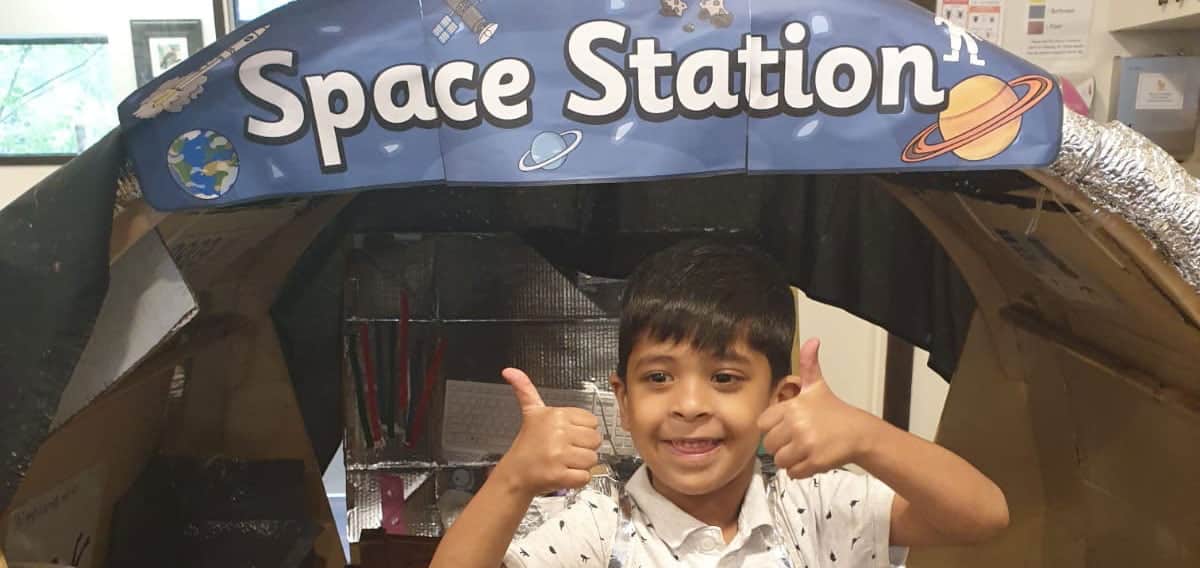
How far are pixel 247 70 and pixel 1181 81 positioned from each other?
1699 mm

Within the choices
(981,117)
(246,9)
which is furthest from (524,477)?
(246,9)

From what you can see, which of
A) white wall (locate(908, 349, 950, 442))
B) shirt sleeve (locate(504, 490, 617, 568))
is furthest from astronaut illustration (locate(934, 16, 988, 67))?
white wall (locate(908, 349, 950, 442))

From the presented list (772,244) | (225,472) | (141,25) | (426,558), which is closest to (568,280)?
(772,244)

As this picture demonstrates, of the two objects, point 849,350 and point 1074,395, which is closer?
point 1074,395

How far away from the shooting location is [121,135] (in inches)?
31.8

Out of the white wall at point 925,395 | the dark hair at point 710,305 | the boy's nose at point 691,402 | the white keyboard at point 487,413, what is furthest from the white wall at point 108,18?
the white wall at point 925,395

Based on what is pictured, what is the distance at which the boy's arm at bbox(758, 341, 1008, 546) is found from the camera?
723 mm

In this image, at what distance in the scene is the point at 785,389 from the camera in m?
0.82

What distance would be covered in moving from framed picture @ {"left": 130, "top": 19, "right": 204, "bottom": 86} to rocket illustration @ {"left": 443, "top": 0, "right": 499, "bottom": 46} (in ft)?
4.57

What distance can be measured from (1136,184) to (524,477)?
61 cm

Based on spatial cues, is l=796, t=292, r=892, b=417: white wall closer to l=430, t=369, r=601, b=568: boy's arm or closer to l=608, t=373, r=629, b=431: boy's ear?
l=608, t=373, r=629, b=431: boy's ear

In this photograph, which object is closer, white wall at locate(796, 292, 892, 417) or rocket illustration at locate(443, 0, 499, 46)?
rocket illustration at locate(443, 0, 499, 46)

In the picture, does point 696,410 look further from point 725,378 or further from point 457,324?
point 457,324

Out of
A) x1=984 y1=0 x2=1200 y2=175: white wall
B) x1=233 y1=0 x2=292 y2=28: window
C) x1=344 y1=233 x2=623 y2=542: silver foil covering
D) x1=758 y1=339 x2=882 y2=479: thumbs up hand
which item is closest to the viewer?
x1=758 y1=339 x2=882 y2=479: thumbs up hand
